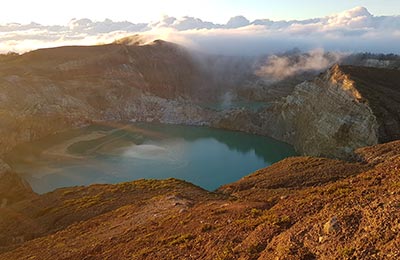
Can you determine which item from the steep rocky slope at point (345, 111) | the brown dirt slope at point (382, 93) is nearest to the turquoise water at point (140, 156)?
the steep rocky slope at point (345, 111)

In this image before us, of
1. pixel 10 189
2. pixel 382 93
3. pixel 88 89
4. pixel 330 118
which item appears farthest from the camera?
pixel 88 89

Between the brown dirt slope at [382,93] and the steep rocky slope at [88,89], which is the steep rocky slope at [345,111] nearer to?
the brown dirt slope at [382,93]

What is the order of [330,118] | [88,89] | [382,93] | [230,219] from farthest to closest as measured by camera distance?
[88,89]
[330,118]
[382,93]
[230,219]

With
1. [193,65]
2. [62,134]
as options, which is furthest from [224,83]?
[62,134]

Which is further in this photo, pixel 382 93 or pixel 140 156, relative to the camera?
pixel 140 156

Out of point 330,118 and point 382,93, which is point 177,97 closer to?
point 330,118

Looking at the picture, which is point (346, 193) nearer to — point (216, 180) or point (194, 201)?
point (194, 201)

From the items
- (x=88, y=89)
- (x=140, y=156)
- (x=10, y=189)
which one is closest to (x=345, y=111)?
(x=140, y=156)
